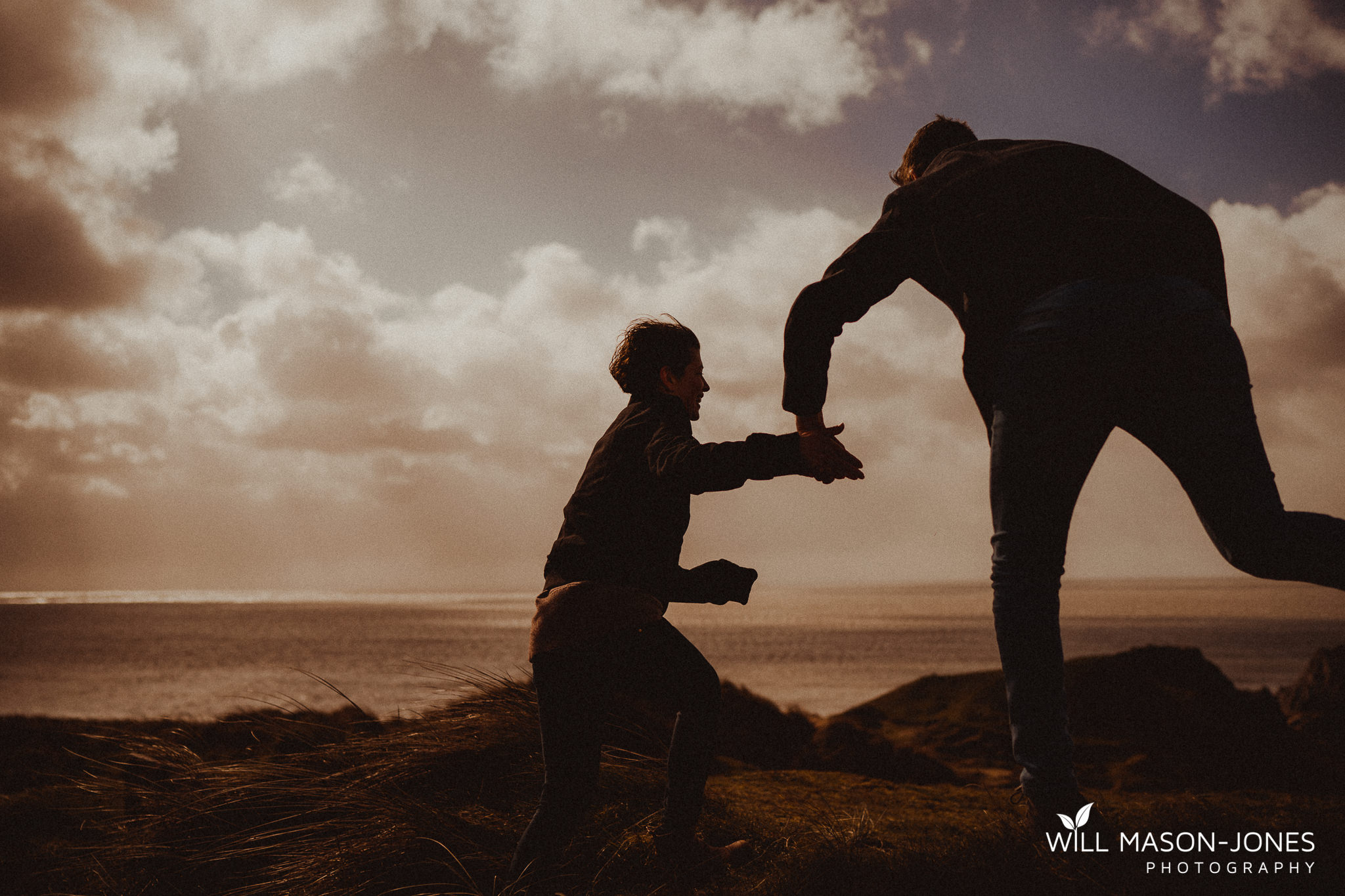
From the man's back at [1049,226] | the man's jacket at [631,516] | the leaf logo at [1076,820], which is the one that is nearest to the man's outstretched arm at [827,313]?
the man's back at [1049,226]

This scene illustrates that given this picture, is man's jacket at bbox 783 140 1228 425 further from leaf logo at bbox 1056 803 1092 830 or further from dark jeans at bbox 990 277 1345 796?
leaf logo at bbox 1056 803 1092 830

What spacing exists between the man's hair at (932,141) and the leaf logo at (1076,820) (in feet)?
6.21

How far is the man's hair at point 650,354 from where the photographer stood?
2533 millimetres

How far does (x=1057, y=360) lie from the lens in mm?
1894

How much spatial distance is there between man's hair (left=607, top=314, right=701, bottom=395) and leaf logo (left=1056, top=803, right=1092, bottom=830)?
5.44 feet

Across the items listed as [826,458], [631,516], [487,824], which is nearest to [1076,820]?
[826,458]

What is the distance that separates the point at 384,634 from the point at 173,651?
1257cm

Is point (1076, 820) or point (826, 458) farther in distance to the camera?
point (826, 458)

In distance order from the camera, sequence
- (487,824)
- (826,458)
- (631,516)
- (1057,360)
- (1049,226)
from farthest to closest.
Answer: (487,824)
(631,516)
(826,458)
(1049,226)
(1057,360)

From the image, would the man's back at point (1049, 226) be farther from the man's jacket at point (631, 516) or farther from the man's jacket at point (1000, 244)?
the man's jacket at point (631, 516)

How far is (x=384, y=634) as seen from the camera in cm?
4738

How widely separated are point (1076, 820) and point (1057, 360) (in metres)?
1.19

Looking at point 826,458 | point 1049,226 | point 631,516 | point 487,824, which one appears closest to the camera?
point 1049,226

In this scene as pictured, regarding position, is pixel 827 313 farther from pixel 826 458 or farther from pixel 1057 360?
pixel 1057 360
